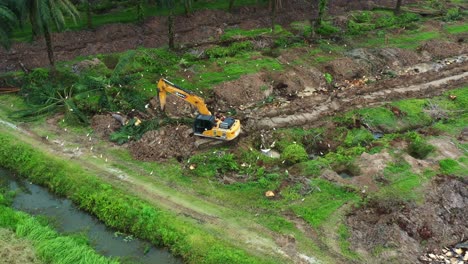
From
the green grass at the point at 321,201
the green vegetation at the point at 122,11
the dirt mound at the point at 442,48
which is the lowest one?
the green grass at the point at 321,201

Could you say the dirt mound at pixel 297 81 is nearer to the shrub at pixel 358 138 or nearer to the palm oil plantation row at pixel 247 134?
the palm oil plantation row at pixel 247 134

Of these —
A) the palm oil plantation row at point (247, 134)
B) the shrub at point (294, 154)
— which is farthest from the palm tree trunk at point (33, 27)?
the shrub at point (294, 154)

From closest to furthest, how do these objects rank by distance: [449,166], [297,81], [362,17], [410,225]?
[410,225] → [449,166] → [297,81] → [362,17]

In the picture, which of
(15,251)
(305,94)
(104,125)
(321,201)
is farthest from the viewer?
(305,94)

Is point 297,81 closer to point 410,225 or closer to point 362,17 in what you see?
point 362,17

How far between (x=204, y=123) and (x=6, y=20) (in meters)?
18.9

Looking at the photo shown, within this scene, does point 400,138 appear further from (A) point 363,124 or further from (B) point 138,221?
(B) point 138,221

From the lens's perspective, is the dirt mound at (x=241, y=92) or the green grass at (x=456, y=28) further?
the green grass at (x=456, y=28)

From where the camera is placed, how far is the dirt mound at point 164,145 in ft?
99.1

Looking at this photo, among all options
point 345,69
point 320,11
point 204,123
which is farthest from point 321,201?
point 320,11

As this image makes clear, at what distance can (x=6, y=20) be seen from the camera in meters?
36.6

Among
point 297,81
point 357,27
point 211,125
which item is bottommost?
point 297,81

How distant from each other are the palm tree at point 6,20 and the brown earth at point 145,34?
12.7 feet

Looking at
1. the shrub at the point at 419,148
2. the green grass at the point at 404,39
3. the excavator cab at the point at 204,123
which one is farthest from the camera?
the green grass at the point at 404,39
